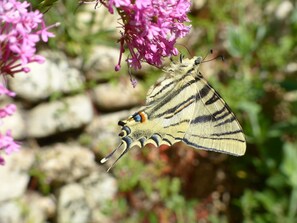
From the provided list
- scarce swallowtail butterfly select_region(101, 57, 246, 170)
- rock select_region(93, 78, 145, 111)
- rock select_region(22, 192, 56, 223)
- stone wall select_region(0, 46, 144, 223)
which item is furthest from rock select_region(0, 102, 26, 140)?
scarce swallowtail butterfly select_region(101, 57, 246, 170)

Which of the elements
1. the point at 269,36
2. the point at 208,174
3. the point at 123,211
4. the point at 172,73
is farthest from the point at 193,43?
the point at 172,73

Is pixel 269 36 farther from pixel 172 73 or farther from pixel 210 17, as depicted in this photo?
pixel 172 73

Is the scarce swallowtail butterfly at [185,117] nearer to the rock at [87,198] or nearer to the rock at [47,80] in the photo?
the rock at [47,80]

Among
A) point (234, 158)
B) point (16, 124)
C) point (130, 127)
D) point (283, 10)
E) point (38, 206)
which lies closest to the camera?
point (130, 127)

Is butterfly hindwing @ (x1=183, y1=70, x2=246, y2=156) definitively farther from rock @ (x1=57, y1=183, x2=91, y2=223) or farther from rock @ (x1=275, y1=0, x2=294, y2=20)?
rock @ (x1=275, y1=0, x2=294, y2=20)

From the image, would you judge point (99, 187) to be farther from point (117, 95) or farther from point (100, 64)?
point (100, 64)

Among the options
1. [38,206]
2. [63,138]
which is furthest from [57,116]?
[38,206]

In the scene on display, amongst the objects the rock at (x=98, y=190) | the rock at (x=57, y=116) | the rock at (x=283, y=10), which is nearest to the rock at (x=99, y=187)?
the rock at (x=98, y=190)
